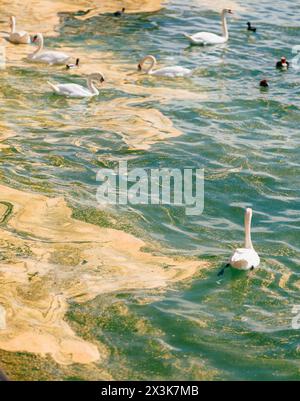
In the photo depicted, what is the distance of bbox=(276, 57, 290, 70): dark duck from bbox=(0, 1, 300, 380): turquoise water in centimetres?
17

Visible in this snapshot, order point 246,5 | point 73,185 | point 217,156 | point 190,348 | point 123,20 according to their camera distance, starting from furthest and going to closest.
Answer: point 246,5
point 123,20
point 217,156
point 73,185
point 190,348

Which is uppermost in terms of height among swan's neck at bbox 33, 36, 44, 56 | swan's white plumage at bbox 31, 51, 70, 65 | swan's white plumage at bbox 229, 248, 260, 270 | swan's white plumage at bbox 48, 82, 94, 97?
swan's neck at bbox 33, 36, 44, 56

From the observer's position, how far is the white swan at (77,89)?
63.5 ft

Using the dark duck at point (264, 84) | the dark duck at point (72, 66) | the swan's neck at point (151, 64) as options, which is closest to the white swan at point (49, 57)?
the dark duck at point (72, 66)

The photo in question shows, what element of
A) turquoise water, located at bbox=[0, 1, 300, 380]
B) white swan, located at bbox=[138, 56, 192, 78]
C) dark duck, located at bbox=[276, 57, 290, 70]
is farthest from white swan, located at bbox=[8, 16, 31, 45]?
dark duck, located at bbox=[276, 57, 290, 70]

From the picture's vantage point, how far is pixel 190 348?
1016cm

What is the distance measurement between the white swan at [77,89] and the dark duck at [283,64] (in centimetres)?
456

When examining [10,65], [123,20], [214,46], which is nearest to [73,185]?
[10,65]

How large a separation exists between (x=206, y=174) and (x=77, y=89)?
5100 mm

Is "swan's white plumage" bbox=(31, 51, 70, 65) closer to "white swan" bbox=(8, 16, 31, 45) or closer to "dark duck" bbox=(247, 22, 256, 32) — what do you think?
"white swan" bbox=(8, 16, 31, 45)

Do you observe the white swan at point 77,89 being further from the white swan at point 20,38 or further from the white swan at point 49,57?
the white swan at point 20,38

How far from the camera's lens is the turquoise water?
10.2m
